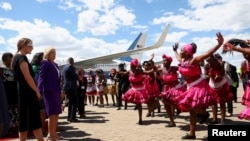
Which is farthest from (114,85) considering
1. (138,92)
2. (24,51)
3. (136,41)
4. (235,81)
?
(136,41)

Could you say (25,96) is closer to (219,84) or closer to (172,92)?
(172,92)

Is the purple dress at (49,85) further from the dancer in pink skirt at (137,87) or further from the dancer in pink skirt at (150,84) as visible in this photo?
the dancer in pink skirt at (150,84)

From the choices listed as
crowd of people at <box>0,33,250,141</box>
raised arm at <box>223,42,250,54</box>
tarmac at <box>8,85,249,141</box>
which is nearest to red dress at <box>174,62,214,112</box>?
crowd of people at <box>0,33,250,141</box>

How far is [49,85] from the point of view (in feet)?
22.2

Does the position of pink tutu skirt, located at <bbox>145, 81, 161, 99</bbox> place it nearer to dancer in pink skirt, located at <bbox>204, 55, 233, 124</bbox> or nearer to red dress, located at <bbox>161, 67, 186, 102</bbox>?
red dress, located at <bbox>161, 67, 186, 102</bbox>

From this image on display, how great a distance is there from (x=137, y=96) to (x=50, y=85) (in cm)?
320

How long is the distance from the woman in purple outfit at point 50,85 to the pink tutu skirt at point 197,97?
8.50ft

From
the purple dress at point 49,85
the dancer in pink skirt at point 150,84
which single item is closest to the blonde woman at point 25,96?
the purple dress at point 49,85

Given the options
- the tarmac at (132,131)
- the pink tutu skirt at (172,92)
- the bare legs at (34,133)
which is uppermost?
the pink tutu skirt at (172,92)

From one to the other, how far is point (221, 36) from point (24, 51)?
3.55 meters

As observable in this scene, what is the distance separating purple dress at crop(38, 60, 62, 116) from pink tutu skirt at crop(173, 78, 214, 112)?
260 centimetres

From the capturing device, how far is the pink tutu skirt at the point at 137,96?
364 inches

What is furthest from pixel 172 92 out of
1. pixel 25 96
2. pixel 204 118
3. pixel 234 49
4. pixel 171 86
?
pixel 25 96

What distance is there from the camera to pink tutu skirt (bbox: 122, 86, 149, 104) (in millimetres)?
9258
